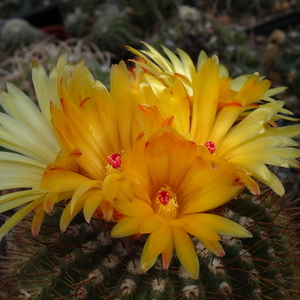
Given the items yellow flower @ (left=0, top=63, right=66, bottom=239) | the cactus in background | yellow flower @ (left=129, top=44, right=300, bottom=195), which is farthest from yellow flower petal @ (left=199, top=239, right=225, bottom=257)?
the cactus in background

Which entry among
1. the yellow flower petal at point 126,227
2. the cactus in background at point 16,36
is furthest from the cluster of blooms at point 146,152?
the cactus in background at point 16,36

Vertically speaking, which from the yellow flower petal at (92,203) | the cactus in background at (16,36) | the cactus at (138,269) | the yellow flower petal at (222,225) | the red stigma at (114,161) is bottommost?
the cactus in background at (16,36)

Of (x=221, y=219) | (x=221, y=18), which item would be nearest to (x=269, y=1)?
(x=221, y=18)

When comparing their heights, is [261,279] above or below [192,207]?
below

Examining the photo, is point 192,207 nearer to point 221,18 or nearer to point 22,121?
point 22,121

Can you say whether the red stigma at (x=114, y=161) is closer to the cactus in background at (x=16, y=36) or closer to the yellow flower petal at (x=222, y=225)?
the yellow flower petal at (x=222, y=225)

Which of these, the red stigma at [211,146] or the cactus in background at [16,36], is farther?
the cactus in background at [16,36]

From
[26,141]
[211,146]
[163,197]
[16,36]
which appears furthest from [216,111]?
[16,36]

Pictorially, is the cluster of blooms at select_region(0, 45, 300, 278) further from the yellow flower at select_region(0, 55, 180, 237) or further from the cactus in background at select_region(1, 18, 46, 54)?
the cactus in background at select_region(1, 18, 46, 54)
